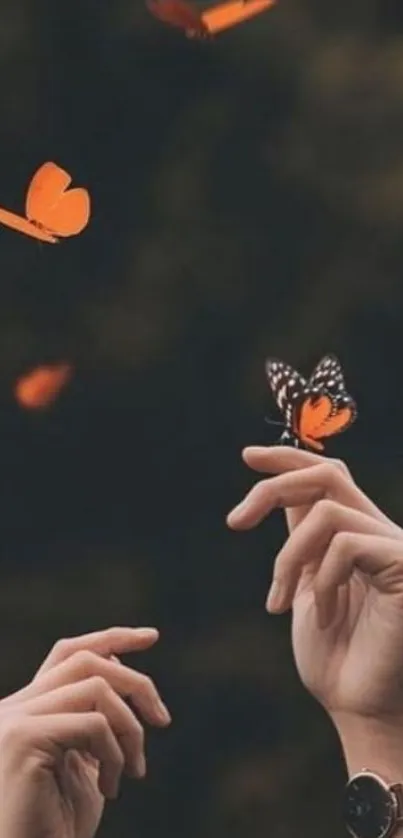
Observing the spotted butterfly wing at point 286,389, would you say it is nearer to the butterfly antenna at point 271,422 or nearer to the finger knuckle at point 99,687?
the butterfly antenna at point 271,422

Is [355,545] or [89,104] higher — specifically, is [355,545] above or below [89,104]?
below

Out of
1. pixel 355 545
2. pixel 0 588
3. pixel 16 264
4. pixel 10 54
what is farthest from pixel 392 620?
pixel 10 54

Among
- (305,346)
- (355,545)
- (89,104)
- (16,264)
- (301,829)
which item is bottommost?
(301,829)

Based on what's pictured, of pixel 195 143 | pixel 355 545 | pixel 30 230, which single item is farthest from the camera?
pixel 195 143

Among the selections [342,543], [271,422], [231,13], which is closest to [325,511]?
[342,543]

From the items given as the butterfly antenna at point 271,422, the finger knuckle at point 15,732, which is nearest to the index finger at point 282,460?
the finger knuckle at point 15,732

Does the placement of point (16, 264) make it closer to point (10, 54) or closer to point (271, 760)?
point (10, 54)
